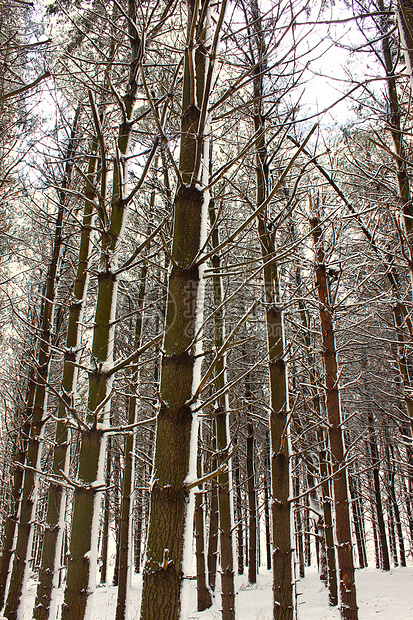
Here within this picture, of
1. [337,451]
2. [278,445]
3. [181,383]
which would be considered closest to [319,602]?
[337,451]

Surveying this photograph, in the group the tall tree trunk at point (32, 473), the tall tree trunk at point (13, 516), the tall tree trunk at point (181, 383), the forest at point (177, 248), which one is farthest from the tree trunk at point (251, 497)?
the tall tree trunk at point (181, 383)

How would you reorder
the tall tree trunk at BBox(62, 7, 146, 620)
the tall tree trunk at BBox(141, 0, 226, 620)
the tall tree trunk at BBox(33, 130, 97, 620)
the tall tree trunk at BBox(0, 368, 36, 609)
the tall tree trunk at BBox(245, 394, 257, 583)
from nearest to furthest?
the tall tree trunk at BBox(141, 0, 226, 620)
the tall tree trunk at BBox(62, 7, 146, 620)
the tall tree trunk at BBox(33, 130, 97, 620)
the tall tree trunk at BBox(0, 368, 36, 609)
the tall tree trunk at BBox(245, 394, 257, 583)

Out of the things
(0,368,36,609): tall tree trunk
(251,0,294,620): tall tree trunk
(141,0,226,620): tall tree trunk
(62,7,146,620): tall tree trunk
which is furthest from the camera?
(0,368,36,609): tall tree trunk

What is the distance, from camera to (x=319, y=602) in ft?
34.0

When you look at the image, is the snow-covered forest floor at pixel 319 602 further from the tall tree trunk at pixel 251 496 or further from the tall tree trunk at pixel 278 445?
the tall tree trunk at pixel 278 445

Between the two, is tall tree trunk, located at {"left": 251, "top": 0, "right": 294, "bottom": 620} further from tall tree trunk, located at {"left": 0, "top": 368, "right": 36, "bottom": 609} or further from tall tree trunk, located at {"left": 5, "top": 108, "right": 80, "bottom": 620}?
tall tree trunk, located at {"left": 0, "top": 368, "right": 36, "bottom": 609}

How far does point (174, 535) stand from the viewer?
1.60 m

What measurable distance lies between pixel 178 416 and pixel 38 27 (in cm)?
416

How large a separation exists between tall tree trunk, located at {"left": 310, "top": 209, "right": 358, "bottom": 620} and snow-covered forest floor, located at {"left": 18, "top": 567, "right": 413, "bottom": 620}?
1955mm

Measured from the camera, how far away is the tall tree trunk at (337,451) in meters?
5.10

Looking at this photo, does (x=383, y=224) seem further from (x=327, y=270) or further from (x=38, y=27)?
(x=38, y=27)

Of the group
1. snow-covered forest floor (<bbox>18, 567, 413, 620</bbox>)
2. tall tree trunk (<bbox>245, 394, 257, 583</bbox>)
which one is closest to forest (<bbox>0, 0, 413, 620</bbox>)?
A: snow-covered forest floor (<bbox>18, 567, 413, 620</bbox>)

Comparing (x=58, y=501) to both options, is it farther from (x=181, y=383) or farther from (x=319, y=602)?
(x=319, y=602)

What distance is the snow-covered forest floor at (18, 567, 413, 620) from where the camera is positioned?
324 inches
